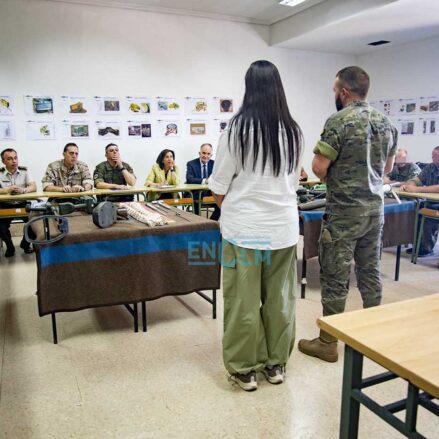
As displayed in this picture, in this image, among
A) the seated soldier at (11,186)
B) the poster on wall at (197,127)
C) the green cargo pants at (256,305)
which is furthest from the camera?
the poster on wall at (197,127)

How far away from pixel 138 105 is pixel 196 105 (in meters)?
0.94

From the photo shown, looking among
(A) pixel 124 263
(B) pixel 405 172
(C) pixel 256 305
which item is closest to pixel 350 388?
(C) pixel 256 305

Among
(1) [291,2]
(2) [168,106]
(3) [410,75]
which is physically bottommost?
(2) [168,106]

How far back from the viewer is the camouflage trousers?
2.12 m

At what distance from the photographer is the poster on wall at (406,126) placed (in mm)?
6838

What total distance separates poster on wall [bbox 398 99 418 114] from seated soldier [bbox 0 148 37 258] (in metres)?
5.79

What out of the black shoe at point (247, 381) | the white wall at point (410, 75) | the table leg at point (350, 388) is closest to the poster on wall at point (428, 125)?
the white wall at point (410, 75)

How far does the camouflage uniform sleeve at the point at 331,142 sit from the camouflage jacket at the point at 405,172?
342 cm

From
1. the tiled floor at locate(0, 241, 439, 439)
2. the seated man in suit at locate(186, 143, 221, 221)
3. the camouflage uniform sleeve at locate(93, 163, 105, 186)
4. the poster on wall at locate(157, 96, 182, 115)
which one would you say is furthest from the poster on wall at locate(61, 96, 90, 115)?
the tiled floor at locate(0, 241, 439, 439)

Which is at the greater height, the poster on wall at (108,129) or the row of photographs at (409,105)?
the row of photographs at (409,105)

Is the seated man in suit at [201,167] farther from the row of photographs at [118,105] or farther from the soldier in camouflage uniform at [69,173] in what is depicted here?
the soldier in camouflage uniform at [69,173]

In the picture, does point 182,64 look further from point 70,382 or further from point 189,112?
point 70,382

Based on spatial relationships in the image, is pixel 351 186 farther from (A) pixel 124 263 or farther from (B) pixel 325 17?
(B) pixel 325 17

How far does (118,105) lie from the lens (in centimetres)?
603
